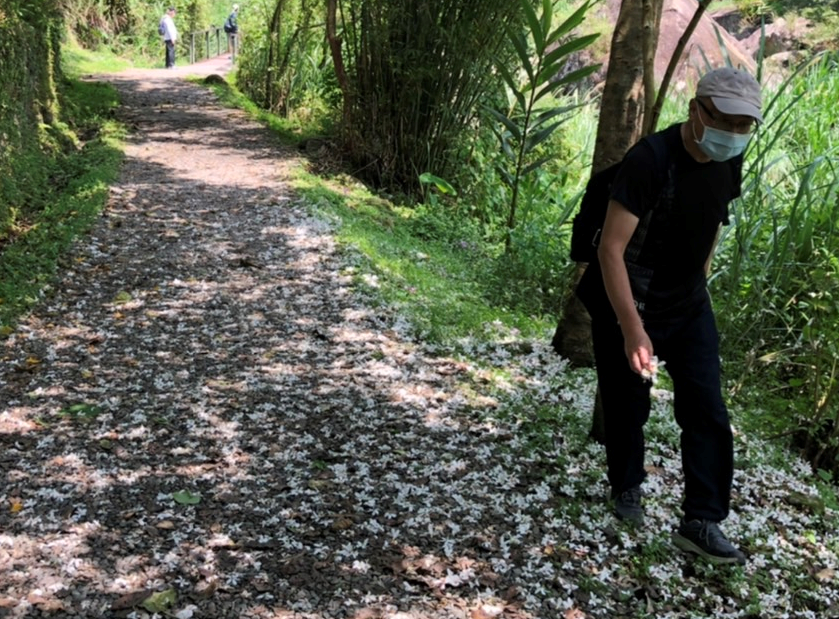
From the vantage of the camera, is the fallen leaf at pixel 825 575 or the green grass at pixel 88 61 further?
the green grass at pixel 88 61

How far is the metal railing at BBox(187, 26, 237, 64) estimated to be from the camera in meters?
24.3

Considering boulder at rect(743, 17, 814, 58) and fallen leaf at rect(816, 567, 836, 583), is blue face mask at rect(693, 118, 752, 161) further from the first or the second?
boulder at rect(743, 17, 814, 58)

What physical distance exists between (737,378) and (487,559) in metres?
2.16

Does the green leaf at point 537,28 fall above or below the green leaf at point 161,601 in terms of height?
above

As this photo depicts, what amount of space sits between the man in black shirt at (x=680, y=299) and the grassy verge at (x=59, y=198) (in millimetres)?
3473

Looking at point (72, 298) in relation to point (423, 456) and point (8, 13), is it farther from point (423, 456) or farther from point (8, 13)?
point (8, 13)

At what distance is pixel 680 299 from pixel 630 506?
0.81 metres

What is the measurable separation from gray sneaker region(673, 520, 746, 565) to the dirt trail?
54 centimetres

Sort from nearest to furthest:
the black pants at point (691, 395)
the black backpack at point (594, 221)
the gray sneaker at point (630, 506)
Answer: the black backpack at point (594, 221) < the black pants at point (691, 395) < the gray sneaker at point (630, 506)

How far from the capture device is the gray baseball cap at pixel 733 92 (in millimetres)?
2219

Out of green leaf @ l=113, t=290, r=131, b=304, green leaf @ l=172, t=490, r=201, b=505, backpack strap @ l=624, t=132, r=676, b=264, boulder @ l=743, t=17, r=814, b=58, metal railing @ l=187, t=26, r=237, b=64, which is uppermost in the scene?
boulder @ l=743, t=17, r=814, b=58

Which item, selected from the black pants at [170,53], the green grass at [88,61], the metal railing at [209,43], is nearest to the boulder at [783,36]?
the green grass at [88,61]

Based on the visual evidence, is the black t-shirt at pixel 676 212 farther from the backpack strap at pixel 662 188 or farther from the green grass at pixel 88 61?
the green grass at pixel 88 61

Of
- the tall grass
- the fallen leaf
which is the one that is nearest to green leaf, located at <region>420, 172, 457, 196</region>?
the tall grass
